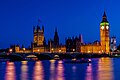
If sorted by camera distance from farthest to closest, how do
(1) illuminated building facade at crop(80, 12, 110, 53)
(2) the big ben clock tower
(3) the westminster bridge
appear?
(2) the big ben clock tower < (1) illuminated building facade at crop(80, 12, 110, 53) < (3) the westminster bridge

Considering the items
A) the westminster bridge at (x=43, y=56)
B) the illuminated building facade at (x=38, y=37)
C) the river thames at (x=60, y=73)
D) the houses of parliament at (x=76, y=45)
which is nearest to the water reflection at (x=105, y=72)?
the river thames at (x=60, y=73)

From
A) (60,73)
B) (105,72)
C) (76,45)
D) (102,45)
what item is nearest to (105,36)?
(102,45)

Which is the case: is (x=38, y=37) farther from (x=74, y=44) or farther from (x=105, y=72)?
(x=105, y=72)

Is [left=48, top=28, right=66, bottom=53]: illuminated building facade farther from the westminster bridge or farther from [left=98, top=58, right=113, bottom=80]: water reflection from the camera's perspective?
[left=98, top=58, right=113, bottom=80]: water reflection

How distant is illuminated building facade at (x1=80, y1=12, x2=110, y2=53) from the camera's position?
136 m

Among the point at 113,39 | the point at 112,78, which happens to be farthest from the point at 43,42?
the point at 112,78

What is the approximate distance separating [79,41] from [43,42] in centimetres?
1479

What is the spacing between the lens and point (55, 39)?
466ft

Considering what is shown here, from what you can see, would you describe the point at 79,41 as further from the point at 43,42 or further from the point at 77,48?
the point at 43,42

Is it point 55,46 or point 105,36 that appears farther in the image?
point 105,36

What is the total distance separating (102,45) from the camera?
139m

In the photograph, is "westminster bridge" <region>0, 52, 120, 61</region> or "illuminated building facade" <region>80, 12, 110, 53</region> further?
"illuminated building facade" <region>80, 12, 110, 53</region>

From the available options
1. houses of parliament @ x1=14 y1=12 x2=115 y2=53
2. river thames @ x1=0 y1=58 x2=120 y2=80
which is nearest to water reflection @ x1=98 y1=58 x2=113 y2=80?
river thames @ x1=0 y1=58 x2=120 y2=80

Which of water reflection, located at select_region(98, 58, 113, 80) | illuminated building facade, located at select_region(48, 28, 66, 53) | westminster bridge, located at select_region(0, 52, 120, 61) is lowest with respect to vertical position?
water reflection, located at select_region(98, 58, 113, 80)
